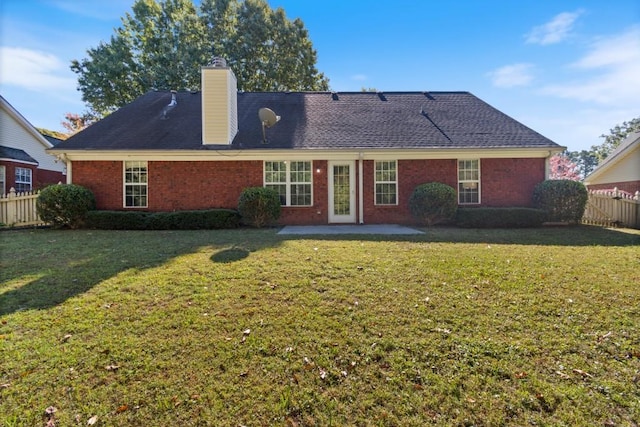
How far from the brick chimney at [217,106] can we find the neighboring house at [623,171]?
68.5 feet

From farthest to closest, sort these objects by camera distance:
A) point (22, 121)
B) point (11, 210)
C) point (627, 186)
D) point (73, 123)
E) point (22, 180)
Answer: point (73, 123), point (22, 121), point (627, 186), point (22, 180), point (11, 210)

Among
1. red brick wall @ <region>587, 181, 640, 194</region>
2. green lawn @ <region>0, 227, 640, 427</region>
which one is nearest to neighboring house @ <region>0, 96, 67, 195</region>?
green lawn @ <region>0, 227, 640, 427</region>

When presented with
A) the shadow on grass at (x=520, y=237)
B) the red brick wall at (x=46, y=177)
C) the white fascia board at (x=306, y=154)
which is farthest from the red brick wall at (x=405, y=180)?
the red brick wall at (x=46, y=177)

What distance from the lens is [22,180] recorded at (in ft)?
53.6

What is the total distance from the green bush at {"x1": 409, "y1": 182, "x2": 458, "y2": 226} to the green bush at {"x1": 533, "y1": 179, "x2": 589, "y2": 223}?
331cm

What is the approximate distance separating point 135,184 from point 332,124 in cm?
830

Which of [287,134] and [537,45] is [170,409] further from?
[537,45]

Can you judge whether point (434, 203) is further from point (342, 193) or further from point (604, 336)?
point (604, 336)

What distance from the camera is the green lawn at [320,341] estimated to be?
8.07ft

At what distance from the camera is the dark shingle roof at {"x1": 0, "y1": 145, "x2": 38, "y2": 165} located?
50.1 feet

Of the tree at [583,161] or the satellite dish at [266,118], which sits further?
the tree at [583,161]

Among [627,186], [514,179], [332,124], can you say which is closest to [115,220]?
[332,124]

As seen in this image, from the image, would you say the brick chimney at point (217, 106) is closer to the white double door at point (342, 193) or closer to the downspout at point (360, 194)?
the white double door at point (342, 193)

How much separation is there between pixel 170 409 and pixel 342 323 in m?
1.90
